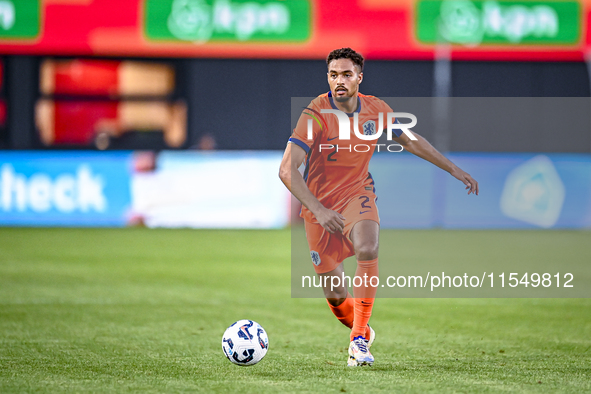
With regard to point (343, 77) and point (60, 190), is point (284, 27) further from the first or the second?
point (343, 77)

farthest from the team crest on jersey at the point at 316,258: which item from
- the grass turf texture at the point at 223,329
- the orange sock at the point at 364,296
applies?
the grass turf texture at the point at 223,329

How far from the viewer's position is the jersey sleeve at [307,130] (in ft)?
16.7

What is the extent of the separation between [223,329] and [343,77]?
91.2 inches

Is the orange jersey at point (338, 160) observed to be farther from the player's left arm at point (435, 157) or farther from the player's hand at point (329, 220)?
the player's hand at point (329, 220)

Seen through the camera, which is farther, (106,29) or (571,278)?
(106,29)

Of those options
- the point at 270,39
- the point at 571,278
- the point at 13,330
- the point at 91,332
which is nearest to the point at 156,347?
the point at 91,332

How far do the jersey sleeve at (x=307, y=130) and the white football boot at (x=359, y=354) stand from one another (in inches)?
47.8

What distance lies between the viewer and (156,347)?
18.2 feet

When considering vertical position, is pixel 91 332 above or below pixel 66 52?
below

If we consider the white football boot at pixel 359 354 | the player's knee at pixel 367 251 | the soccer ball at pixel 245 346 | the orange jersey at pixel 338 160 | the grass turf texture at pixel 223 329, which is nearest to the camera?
the grass turf texture at pixel 223 329

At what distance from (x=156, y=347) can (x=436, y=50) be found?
13808 mm

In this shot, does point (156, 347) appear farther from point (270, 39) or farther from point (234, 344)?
point (270, 39)

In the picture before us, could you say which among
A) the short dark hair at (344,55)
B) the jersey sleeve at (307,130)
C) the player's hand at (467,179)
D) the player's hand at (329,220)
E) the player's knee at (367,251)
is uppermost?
the short dark hair at (344,55)

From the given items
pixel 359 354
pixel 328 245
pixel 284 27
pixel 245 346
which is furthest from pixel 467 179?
pixel 284 27
